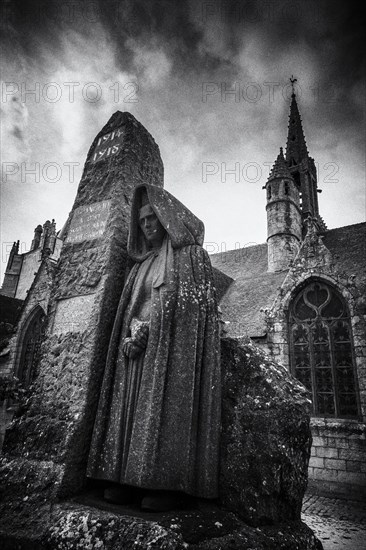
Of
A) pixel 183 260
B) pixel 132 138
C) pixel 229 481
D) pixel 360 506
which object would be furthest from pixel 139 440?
pixel 360 506

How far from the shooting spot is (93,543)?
6.18 ft

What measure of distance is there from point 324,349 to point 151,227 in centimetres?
932

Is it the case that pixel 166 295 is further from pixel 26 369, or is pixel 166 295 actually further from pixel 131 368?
pixel 26 369

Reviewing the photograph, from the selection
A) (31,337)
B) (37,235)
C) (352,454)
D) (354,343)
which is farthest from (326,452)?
(37,235)

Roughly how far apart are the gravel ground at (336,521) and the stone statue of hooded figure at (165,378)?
14.0 feet

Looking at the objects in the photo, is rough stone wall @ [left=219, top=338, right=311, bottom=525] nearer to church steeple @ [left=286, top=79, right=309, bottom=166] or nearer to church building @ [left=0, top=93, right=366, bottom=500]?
church building @ [left=0, top=93, right=366, bottom=500]

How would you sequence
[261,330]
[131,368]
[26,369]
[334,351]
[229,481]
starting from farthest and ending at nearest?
1. [26,369]
2. [261,330]
3. [334,351]
4. [131,368]
5. [229,481]

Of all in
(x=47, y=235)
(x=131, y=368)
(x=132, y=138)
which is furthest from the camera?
(x=47, y=235)

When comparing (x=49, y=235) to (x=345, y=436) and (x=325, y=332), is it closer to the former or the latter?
(x=325, y=332)

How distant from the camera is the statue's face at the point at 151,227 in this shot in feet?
10.1

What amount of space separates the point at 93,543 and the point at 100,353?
126 centimetres

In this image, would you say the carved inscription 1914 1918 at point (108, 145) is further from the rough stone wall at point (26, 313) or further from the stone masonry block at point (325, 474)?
the rough stone wall at point (26, 313)

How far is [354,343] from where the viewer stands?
32.7 ft

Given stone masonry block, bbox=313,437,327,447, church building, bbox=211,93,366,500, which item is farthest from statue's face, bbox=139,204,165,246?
stone masonry block, bbox=313,437,327,447
